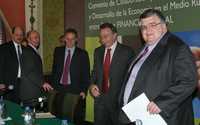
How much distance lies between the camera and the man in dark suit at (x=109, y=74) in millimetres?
4664

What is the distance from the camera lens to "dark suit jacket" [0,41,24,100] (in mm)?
5930

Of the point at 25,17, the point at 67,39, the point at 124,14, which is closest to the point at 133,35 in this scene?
the point at 124,14

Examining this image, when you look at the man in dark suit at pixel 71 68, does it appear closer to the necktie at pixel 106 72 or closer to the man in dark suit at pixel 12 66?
the man in dark suit at pixel 12 66

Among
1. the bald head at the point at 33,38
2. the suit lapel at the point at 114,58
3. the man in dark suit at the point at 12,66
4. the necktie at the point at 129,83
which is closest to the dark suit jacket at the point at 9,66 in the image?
the man in dark suit at the point at 12,66

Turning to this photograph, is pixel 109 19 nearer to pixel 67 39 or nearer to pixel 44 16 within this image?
pixel 67 39

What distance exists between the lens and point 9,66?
5.97 metres

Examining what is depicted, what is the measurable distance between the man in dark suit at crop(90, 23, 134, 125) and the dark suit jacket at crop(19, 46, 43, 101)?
4.75 ft

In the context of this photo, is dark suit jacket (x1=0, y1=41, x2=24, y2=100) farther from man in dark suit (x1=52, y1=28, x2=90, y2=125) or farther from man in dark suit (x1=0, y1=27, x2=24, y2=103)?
man in dark suit (x1=52, y1=28, x2=90, y2=125)

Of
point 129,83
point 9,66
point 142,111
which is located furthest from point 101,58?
point 142,111

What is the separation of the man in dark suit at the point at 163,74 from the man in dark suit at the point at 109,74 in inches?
57.1

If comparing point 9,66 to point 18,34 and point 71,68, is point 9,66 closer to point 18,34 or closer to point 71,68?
point 18,34

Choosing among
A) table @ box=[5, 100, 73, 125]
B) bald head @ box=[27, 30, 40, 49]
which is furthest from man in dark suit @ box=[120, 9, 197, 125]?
bald head @ box=[27, 30, 40, 49]

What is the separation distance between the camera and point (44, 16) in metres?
8.41

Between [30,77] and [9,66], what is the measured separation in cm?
34
